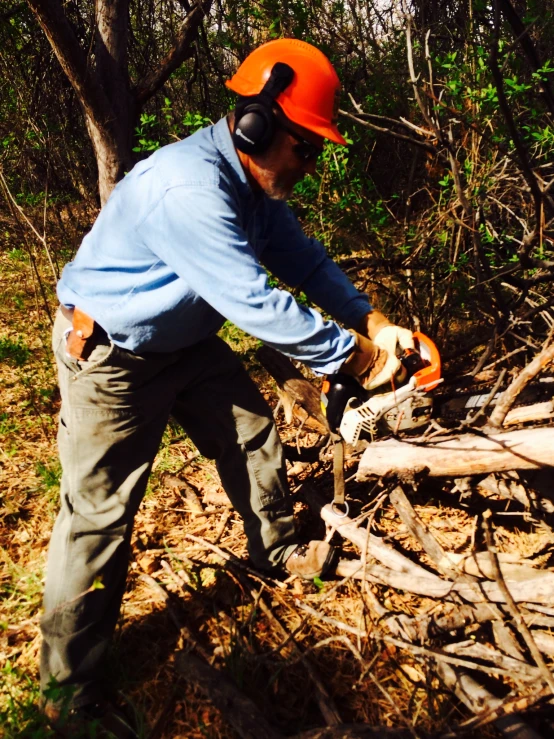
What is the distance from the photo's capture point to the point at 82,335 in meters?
2.13

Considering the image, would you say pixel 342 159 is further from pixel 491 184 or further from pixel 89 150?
pixel 89 150

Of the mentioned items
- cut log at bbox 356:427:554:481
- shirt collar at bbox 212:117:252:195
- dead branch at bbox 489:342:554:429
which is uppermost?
shirt collar at bbox 212:117:252:195

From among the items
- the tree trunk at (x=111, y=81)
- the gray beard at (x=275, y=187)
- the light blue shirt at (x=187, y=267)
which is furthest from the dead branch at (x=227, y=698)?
the tree trunk at (x=111, y=81)

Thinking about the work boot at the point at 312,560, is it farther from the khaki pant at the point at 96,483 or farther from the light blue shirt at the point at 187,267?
the light blue shirt at the point at 187,267

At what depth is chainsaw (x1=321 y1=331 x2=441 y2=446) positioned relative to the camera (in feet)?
7.72

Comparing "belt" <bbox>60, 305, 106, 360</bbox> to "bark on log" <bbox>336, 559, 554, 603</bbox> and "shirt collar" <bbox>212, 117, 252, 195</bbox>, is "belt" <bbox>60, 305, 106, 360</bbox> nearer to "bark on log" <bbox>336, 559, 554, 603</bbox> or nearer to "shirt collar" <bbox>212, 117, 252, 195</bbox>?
"shirt collar" <bbox>212, 117, 252, 195</bbox>

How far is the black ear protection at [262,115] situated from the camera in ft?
6.43

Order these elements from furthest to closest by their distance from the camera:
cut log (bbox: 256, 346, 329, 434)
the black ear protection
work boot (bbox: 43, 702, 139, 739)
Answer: cut log (bbox: 256, 346, 329, 434), work boot (bbox: 43, 702, 139, 739), the black ear protection

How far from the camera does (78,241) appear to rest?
667cm

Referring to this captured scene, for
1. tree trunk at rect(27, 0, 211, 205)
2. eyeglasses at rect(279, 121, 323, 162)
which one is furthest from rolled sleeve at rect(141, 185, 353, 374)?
tree trunk at rect(27, 0, 211, 205)

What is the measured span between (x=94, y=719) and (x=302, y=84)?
2.44 metres

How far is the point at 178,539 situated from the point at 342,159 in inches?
102

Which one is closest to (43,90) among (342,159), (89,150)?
(89,150)

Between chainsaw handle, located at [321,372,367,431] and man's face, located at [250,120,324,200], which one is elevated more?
man's face, located at [250,120,324,200]
